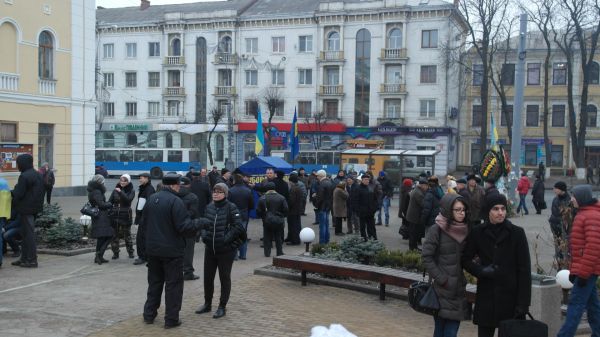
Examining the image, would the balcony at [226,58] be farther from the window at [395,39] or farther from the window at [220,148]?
the window at [395,39]

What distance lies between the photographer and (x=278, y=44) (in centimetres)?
5531

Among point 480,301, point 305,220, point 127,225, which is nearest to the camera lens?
point 480,301

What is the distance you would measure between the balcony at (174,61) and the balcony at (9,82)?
3468 centimetres

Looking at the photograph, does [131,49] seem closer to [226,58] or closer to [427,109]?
[226,58]

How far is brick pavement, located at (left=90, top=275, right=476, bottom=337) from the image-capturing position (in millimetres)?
7199

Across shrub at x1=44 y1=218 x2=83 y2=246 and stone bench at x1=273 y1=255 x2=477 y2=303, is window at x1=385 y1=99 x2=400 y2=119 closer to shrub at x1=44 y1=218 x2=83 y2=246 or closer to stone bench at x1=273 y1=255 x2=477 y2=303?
shrub at x1=44 y1=218 x2=83 y2=246

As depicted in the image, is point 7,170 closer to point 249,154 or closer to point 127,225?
point 127,225

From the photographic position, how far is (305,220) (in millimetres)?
20859

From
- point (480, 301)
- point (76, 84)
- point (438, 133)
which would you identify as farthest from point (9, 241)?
point (438, 133)

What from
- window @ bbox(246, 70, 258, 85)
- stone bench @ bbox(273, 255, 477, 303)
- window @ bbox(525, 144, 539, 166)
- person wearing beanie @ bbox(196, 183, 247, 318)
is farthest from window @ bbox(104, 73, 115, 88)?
person wearing beanie @ bbox(196, 183, 247, 318)

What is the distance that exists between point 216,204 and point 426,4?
152ft

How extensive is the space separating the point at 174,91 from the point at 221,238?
52.3m

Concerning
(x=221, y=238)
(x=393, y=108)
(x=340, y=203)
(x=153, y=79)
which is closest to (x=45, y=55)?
(x=340, y=203)

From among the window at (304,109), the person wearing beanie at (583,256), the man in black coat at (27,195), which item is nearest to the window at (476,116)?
the window at (304,109)
